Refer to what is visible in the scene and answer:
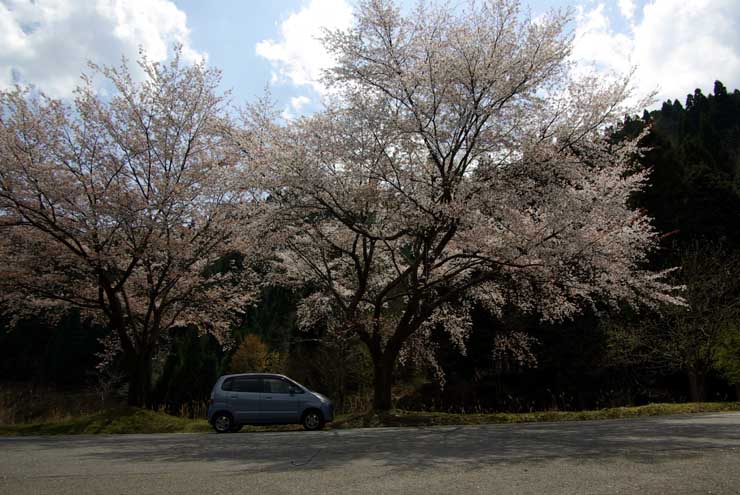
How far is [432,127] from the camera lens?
14516mm

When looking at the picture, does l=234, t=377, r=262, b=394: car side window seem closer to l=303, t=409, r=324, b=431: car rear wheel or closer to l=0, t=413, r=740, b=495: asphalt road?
l=303, t=409, r=324, b=431: car rear wheel

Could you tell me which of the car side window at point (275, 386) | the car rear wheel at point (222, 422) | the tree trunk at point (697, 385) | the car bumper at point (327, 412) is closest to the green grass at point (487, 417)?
the car bumper at point (327, 412)

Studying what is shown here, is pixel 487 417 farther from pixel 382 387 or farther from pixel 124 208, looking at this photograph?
pixel 124 208

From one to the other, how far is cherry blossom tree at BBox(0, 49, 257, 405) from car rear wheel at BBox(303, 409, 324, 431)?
208 inches

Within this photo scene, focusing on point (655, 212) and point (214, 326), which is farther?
point (655, 212)

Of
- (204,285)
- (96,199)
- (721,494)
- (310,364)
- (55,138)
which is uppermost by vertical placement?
(55,138)

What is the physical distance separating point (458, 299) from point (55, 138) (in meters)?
13.8

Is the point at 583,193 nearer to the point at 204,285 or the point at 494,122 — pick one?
the point at 494,122

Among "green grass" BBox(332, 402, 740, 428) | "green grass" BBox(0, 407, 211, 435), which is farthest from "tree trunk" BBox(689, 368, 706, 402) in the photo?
"green grass" BBox(0, 407, 211, 435)

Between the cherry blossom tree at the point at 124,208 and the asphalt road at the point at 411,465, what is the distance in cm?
800

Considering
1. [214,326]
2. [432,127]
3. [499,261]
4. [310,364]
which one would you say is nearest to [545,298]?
[499,261]

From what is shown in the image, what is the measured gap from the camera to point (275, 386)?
15352 mm

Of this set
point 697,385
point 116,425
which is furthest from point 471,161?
point 697,385

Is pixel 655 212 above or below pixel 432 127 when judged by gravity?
above
